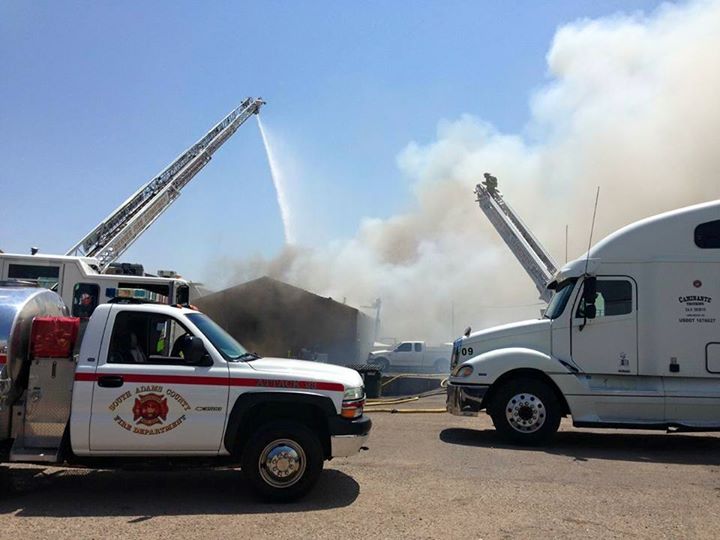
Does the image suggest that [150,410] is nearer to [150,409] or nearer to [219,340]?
[150,409]

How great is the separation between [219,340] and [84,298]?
7746mm

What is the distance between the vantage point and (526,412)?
8.66 m

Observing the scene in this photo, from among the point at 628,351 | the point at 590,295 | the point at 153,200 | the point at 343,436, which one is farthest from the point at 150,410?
the point at 153,200

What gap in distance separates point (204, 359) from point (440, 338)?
4162cm

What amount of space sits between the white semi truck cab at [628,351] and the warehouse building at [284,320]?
642 inches

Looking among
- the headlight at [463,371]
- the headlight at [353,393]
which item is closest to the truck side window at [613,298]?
the headlight at [463,371]

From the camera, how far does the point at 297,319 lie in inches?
1019

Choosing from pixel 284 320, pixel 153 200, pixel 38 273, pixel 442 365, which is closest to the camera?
pixel 38 273

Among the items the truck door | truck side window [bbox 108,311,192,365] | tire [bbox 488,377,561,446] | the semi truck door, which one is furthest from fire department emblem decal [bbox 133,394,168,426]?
the semi truck door

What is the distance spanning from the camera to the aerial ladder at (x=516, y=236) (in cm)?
2078

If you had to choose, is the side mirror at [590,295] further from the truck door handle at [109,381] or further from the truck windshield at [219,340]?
the truck door handle at [109,381]

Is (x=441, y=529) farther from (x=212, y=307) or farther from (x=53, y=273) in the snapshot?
(x=212, y=307)

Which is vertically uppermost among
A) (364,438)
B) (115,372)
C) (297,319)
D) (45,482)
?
(297,319)

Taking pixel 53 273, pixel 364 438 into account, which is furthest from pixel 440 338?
pixel 364 438
